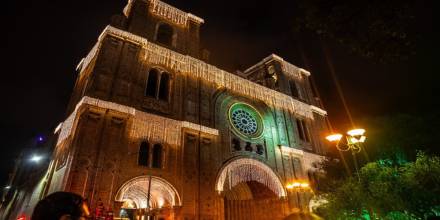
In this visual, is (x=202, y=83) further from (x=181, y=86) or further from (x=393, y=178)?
(x=393, y=178)

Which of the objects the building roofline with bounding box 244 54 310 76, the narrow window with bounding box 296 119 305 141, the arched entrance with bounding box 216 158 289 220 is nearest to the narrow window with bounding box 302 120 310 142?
the narrow window with bounding box 296 119 305 141

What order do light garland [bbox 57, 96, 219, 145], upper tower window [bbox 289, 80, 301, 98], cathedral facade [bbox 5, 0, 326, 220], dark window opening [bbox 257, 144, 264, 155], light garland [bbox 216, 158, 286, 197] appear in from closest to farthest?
cathedral facade [bbox 5, 0, 326, 220]
light garland [bbox 57, 96, 219, 145]
light garland [bbox 216, 158, 286, 197]
dark window opening [bbox 257, 144, 264, 155]
upper tower window [bbox 289, 80, 301, 98]

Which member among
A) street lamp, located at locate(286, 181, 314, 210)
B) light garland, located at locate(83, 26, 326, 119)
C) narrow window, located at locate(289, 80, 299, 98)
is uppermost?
narrow window, located at locate(289, 80, 299, 98)

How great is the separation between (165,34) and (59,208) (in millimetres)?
15865

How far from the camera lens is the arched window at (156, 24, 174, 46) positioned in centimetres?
1872

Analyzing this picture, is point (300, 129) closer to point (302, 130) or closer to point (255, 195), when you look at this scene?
point (302, 130)

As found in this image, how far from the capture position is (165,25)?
19141 millimetres

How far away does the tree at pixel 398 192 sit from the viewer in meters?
10.7

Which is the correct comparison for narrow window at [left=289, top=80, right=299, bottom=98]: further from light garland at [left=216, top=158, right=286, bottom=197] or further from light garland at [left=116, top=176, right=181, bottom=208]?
light garland at [left=116, top=176, right=181, bottom=208]

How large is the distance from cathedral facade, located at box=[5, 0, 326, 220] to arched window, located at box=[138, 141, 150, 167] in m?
0.05

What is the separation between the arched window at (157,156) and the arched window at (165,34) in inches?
319

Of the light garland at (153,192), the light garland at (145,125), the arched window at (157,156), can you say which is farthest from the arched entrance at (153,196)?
the light garland at (145,125)

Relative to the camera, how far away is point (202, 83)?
17.7 meters

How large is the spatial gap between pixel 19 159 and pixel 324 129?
31.9 metres
